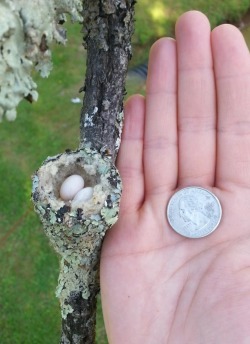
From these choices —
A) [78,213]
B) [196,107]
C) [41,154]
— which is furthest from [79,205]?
[41,154]

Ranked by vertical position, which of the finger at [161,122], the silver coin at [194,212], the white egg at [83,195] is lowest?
the silver coin at [194,212]

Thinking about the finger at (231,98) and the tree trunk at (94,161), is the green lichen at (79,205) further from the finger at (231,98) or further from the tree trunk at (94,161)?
the finger at (231,98)

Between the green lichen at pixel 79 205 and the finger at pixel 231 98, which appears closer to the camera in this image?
the green lichen at pixel 79 205

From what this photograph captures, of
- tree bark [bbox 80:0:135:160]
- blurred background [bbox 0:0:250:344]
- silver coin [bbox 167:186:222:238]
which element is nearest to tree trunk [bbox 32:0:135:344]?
tree bark [bbox 80:0:135:160]

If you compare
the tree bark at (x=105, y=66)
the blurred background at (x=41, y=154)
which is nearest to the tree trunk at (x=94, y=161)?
the tree bark at (x=105, y=66)

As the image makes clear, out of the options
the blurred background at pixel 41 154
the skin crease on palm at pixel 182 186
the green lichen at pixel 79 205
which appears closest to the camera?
the green lichen at pixel 79 205

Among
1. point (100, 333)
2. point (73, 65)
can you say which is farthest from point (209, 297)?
point (73, 65)
